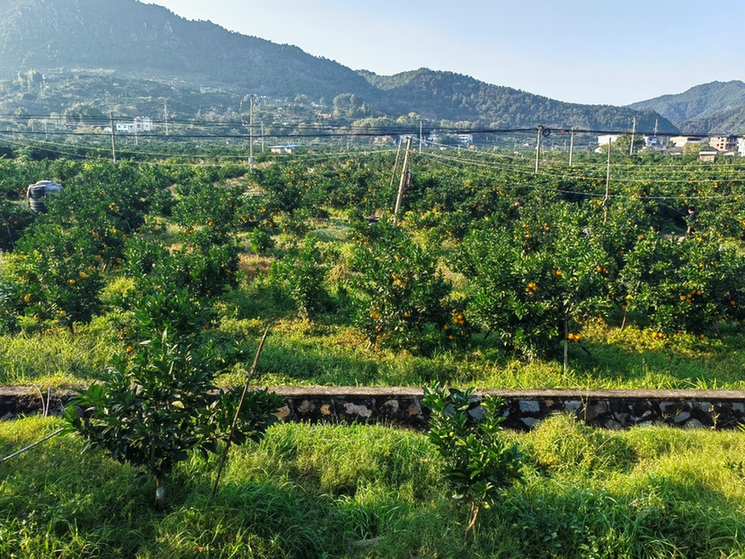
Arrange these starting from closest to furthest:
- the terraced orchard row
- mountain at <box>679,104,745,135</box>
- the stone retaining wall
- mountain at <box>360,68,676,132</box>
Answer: the stone retaining wall, the terraced orchard row, mountain at <box>679,104,745,135</box>, mountain at <box>360,68,676,132</box>

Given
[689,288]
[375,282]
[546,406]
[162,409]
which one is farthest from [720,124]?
[162,409]

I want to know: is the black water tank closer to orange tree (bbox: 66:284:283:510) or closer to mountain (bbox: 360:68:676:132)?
orange tree (bbox: 66:284:283:510)

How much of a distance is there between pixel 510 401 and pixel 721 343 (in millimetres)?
5108

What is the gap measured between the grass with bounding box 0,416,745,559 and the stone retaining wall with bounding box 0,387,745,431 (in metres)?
0.79

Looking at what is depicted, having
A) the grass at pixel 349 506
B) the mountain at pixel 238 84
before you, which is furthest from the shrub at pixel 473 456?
the mountain at pixel 238 84

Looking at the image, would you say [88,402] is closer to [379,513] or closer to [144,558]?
[144,558]

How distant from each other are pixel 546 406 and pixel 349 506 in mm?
2855

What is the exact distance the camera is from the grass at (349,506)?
330cm

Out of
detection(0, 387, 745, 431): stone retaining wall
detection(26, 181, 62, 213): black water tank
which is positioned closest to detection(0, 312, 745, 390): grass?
detection(0, 387, 745, 431): stone retaining wall

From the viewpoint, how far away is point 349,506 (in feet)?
12.5

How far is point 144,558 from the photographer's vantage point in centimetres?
312

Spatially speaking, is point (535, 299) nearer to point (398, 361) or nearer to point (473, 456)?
point (398, 361)

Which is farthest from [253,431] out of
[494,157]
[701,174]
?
[494,157]

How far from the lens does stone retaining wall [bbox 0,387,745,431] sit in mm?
5508
